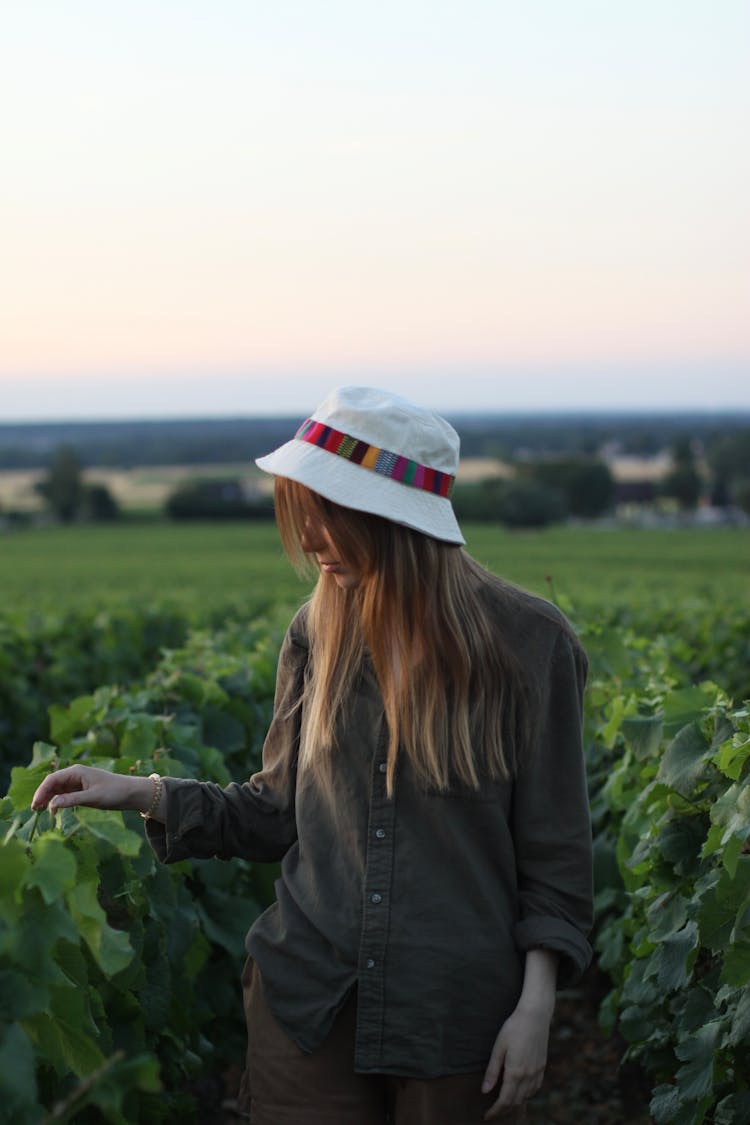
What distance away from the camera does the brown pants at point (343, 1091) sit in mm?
2150

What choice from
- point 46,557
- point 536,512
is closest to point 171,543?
point 46,557

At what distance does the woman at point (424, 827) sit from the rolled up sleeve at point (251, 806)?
0.63 ft

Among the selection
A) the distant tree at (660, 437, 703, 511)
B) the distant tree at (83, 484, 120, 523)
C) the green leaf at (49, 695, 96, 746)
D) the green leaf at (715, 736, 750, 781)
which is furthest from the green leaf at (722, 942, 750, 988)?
the distant tree at (660, 437, 703, 511)

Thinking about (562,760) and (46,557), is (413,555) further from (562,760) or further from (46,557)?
(46,557)

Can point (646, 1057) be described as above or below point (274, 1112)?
below

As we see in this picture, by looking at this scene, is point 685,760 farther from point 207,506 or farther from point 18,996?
point 207,506

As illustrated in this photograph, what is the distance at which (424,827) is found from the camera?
220cm

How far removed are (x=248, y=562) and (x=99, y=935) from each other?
42720mm

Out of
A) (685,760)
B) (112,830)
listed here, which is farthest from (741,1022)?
(112,830)

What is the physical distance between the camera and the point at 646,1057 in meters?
3.69

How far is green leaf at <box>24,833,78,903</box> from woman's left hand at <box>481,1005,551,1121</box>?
0.78m

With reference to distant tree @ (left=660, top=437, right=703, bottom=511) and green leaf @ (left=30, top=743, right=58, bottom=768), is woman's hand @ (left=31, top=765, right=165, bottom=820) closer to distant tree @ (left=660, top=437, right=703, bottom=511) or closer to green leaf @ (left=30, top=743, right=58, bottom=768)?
green leaf @ (left=30, top=743, right=58, bottom=768)

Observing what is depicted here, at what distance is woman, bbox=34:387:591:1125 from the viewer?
2.15 metres

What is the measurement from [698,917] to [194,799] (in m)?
1.05
